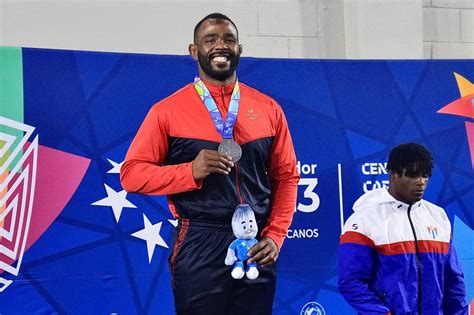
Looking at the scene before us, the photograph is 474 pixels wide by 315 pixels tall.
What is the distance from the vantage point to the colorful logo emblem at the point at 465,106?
420 cm

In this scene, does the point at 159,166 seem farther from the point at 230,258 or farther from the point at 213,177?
the point at 230,258

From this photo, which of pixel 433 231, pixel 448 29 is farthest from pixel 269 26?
pixel 433 231

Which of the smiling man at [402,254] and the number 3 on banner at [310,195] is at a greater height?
the number 3 on banner at [310,195]

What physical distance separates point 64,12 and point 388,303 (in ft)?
8.96

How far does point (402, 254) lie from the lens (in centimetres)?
266

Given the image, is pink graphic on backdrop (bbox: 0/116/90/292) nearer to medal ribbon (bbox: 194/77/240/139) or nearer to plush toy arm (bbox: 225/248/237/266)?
medal ribbon (bbox: 194/77/240/139)

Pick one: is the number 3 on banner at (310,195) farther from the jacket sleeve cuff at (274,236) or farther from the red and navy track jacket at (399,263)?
the jacket sleeve cuff at (274,236)

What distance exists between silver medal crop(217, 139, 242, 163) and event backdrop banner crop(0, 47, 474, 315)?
59.2 inches

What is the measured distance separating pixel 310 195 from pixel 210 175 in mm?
1684

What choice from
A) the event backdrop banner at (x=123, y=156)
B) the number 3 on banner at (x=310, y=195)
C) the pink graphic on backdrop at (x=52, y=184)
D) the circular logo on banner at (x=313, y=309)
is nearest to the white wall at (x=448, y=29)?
the event backdrop banner at (x=123, y=156)

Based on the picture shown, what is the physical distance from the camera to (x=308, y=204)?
3.96 metres

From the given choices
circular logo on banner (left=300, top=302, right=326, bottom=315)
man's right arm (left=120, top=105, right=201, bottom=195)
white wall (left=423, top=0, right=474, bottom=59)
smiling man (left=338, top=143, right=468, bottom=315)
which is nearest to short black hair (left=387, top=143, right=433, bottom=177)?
smiling man (left=338, top=143, right=468, bottom=315)

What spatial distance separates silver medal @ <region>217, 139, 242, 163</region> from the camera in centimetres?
230

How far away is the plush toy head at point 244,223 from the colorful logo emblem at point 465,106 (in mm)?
2207
